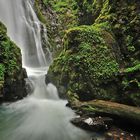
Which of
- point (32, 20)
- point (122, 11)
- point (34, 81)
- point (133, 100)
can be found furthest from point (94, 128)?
point (32, 20)

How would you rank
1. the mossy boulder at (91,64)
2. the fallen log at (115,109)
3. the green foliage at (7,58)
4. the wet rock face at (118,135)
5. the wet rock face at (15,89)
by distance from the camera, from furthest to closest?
the wet rock face at (15,89), the green foliage at (7,58), the mossy boulder at (91,64), the fallen log at (115,109), the wet rock face at (118,135)

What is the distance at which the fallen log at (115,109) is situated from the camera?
6.77m

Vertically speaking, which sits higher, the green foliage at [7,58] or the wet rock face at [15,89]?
the green foliage at [7,58]

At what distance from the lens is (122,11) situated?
33.4 feet

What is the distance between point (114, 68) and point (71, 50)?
7.45 feet

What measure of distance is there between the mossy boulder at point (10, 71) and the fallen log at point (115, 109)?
3.77m

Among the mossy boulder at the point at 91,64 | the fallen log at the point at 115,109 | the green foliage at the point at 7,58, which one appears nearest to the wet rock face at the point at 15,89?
the green foliage at the point at 7,58

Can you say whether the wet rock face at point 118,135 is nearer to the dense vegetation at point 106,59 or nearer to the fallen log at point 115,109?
the fallen log at point 115,109

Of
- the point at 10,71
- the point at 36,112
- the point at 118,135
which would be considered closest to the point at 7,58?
the point at 10,71

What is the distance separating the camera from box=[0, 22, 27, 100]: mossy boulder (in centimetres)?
1033

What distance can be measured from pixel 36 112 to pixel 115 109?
3.61 meters

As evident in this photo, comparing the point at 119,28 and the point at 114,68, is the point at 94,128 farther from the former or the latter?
the point at 119,28

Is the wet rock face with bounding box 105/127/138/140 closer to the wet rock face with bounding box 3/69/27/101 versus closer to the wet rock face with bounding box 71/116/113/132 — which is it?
the wet rock face with bounding box 71/116/113/132

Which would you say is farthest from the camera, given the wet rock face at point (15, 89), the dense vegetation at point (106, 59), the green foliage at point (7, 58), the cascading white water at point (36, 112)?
the wet rock face at point (15, 89)
